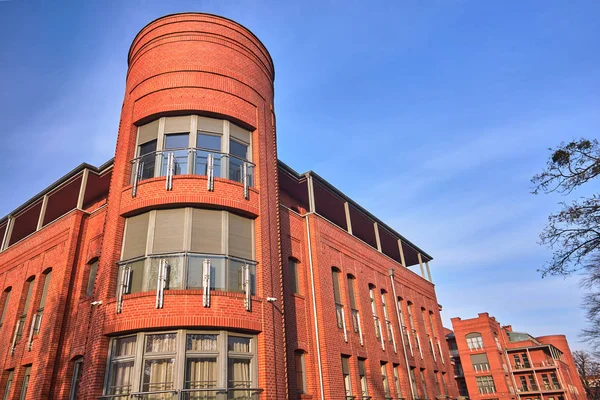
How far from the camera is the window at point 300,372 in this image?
541 inches

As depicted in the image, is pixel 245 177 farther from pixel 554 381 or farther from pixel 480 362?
pixel 554 381

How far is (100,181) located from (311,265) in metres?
9.69

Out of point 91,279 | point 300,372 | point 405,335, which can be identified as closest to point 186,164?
point 91,279

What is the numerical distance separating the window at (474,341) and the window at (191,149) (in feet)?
175

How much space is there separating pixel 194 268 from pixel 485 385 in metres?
54.6

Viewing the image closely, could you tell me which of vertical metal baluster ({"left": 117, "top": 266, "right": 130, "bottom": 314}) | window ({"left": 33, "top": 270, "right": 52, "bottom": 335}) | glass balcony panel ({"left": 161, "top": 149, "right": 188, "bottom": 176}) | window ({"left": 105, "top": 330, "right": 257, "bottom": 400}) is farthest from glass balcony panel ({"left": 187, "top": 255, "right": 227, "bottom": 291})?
window ({"left": 33, "top": 270, "right": 52, "bottom": 335})

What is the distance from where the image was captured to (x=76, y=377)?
1273cm

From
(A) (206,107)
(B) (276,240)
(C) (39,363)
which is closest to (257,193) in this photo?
(B) (276,240)

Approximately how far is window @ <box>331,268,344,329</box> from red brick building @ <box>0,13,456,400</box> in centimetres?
9

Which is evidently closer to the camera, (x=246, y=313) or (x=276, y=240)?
(x=246, y=313)

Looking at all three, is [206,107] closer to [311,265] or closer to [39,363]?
[311,265]

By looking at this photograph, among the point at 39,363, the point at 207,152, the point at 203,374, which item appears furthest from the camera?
the point at 39,363

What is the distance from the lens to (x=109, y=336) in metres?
10.3

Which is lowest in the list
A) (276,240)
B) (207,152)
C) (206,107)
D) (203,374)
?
(203,374)
